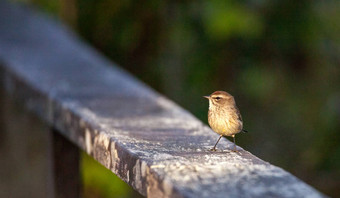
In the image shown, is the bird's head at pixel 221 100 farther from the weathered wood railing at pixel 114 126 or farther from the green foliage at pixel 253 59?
the green foliage at pixel 253 59

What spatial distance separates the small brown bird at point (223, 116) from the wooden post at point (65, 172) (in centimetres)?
81

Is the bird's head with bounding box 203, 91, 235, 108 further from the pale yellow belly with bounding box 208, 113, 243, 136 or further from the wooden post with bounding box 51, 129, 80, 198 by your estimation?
the wooden post with bounding box 51, 129, 80, 198

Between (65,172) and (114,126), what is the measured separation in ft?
1.97

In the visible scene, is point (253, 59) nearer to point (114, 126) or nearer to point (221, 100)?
point (221, 100)

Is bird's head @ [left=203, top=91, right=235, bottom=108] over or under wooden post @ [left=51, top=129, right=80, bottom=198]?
over

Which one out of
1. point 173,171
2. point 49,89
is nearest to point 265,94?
point 49,89

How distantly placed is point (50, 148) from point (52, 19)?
2775mm

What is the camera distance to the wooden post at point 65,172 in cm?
321

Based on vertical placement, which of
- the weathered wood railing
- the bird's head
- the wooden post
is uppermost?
the bird's head

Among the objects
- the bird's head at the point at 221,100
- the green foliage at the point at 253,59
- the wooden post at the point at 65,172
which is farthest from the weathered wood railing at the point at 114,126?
the green foliage at the point at 253,59

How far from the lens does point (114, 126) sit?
2750 millimetres

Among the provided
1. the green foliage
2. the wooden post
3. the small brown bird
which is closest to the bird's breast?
the small brown bird

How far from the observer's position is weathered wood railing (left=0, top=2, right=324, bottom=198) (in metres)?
1.75

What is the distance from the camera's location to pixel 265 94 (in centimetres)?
552
